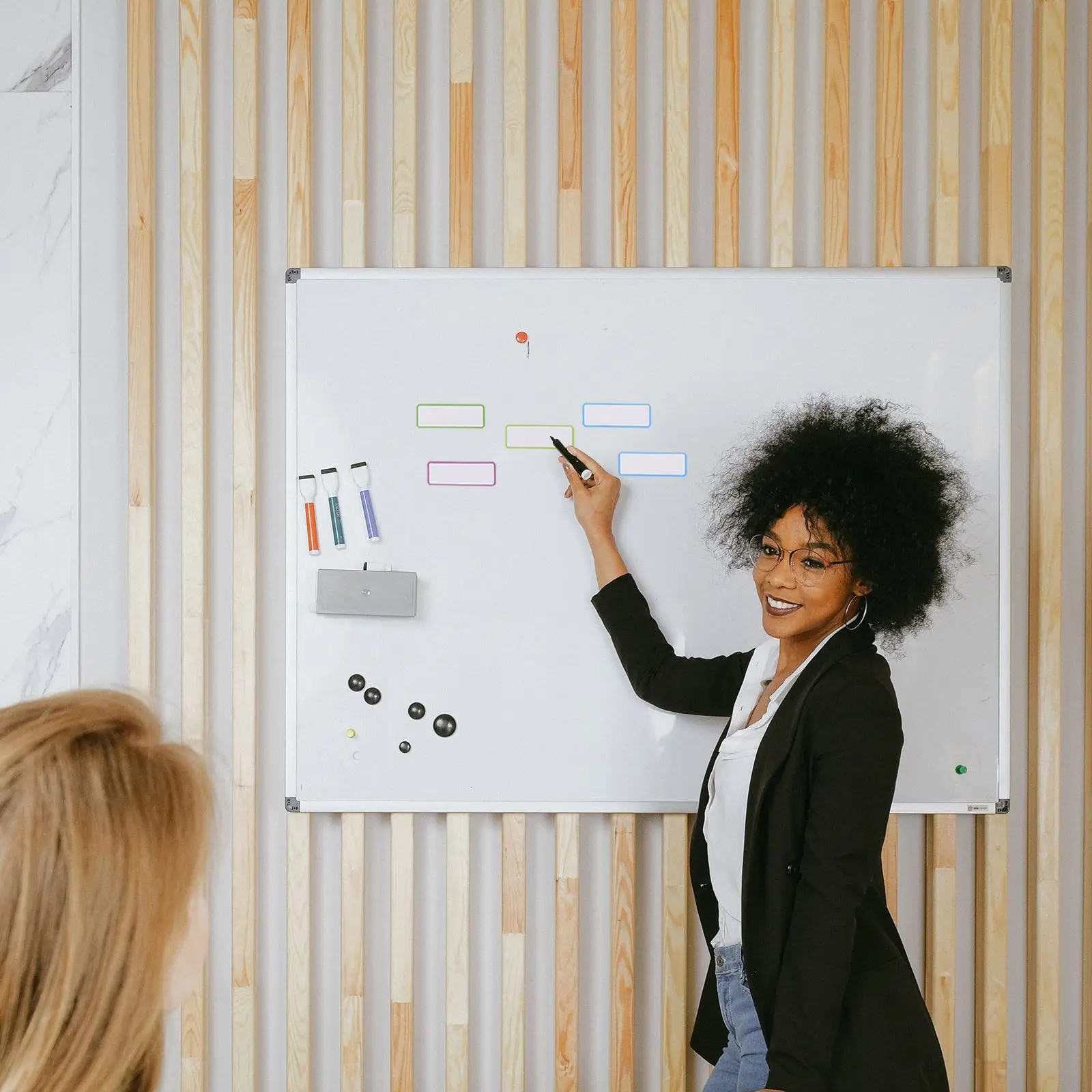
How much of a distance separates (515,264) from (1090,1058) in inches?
84.4

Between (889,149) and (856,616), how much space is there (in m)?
1.10

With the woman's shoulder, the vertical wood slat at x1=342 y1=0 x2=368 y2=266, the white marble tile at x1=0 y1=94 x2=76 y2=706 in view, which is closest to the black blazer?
the woman's shoulder

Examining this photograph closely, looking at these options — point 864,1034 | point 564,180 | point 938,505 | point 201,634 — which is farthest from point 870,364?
point 201,634

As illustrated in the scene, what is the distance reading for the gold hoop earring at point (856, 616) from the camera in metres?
1.72

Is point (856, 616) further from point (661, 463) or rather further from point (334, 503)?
point (334, 503)

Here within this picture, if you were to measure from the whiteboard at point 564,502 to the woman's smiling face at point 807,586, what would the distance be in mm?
384

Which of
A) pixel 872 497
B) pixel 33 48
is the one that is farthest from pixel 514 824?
pixel 33 48

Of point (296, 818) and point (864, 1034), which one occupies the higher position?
point (296, 818)

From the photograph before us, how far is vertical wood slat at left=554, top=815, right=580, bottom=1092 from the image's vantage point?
7.17 ft

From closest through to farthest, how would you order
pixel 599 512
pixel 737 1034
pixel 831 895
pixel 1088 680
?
pixel 831 895, pixel 737 1034, pixel 599 512, pixel 1088 680

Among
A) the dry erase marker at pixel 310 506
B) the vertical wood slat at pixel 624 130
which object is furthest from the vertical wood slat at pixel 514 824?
the dry erase marker at pixel 310 506

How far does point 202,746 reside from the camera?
82.5 inches

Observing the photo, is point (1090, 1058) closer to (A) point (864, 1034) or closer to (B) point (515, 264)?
(A) point (864, 1034)

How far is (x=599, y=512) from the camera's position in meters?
2.11
